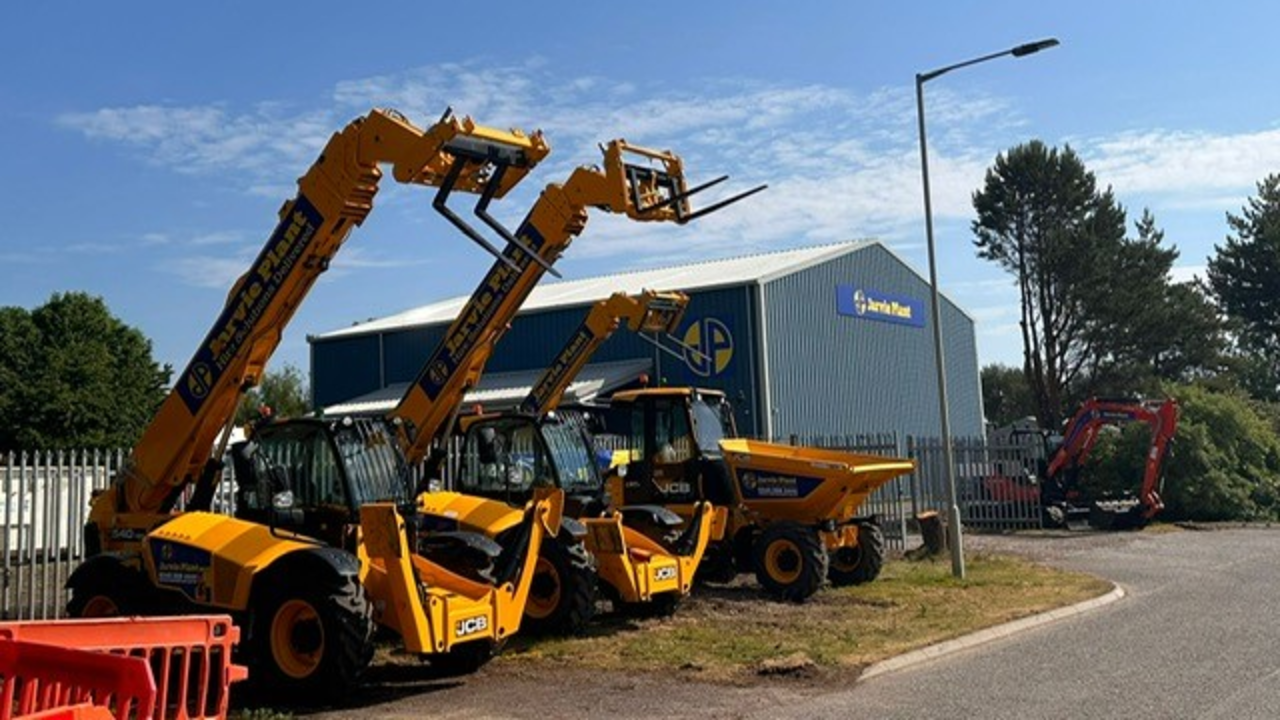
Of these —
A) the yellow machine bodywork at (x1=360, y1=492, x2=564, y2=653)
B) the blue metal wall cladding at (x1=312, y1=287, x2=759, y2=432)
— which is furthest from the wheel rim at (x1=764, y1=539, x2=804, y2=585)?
the blue metal wall cladding at (x1=312, y1=287, x2=759, y2=432)

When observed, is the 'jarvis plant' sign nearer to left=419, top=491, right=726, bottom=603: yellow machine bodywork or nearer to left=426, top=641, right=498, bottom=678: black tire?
left=419, top=491, right=726, bottom=603: yellow machine bodywork

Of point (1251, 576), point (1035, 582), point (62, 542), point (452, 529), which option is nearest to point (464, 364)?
point (452, 529)

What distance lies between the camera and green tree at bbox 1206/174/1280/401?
63875 millimetres

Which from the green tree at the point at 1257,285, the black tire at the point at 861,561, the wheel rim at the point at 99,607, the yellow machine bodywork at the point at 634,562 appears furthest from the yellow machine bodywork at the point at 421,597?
the green tree at the point at 1257,285

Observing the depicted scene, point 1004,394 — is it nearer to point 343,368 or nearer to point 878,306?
point 878,306

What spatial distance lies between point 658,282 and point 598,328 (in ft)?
80.2

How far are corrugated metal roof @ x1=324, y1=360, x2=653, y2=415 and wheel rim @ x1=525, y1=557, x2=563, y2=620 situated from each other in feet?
71.1

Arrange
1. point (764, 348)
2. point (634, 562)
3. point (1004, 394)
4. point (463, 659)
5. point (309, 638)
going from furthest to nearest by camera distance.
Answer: point (1004, 394), point (764, 348), point (634, 562), point (463, 659), point (309, 638)

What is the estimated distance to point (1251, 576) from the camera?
17.6 meters

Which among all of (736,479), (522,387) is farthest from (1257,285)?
(736,479)

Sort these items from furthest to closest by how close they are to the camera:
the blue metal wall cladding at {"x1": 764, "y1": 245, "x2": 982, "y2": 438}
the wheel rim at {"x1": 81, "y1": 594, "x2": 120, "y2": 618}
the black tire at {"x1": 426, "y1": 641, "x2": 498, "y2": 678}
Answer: the blue metal wall cladding at {"x1": 764, "y1": 245, "x2": 982, "y2": 438} < the black tire at {"x1": 426, "y1": 641, "x2": 498, "y2": 678} < the wheel rim at {"x1": 81, "y1": 594, "x2": 120, "y2": 618}

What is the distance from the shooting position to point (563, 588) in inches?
487

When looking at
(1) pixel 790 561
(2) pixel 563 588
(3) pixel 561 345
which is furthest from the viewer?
(3) pixel 561 345

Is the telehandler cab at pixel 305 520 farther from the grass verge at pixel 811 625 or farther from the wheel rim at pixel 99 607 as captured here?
the grass verge at pixel 811 625
